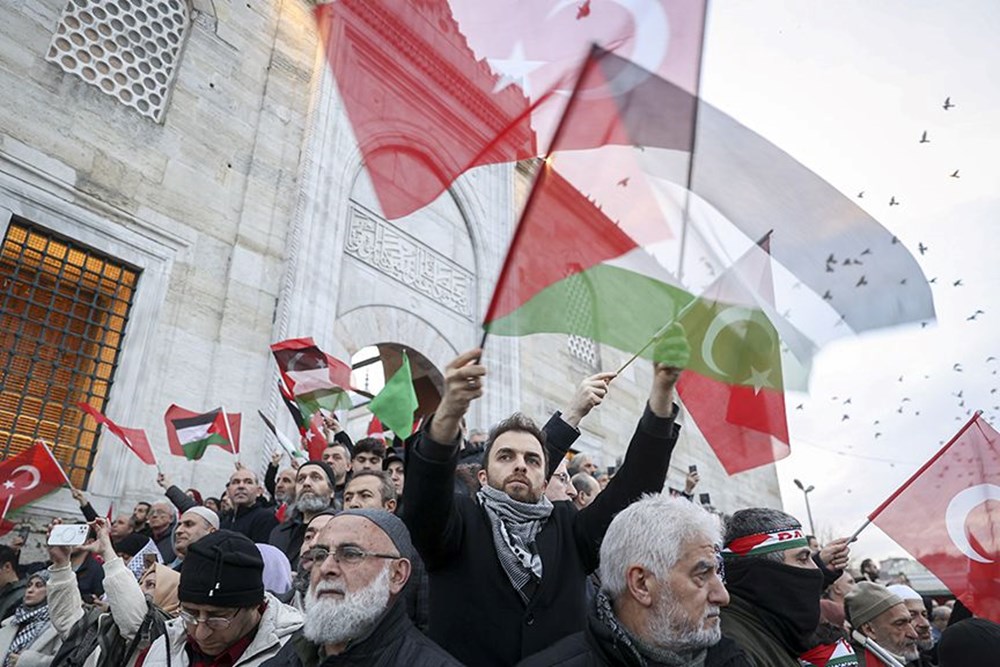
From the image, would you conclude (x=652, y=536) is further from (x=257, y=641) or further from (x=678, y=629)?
(x=257, y=641)

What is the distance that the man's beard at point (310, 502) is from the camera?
3.94 m

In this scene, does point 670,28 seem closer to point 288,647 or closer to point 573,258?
point 573,258

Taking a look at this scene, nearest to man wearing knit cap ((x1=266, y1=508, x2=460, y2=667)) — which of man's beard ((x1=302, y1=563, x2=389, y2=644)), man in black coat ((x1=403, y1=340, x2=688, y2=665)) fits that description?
man's beard ((x1=302, y1=563, x2=389, y2=644))

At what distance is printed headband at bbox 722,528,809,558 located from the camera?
2316 millimetres

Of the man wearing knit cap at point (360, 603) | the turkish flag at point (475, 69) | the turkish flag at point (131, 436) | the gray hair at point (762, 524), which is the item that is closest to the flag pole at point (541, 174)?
the turkish flag at point (475, 69)

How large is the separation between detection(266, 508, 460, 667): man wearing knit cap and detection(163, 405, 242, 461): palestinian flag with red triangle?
450 cm

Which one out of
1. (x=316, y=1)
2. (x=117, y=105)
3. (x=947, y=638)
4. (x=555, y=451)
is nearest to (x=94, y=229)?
(x=117, y=105)

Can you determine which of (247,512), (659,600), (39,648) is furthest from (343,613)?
(247,512)

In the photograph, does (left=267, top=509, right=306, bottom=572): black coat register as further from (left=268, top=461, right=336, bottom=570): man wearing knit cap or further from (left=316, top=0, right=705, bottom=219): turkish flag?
(left=316, top=0, right=705, bottom=219): turkish flag

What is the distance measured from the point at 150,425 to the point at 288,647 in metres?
5.41

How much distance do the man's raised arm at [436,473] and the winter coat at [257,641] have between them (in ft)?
2.75

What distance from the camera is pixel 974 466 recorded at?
366cm

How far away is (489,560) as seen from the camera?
214 centimetres

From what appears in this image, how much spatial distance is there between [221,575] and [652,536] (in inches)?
62.2
